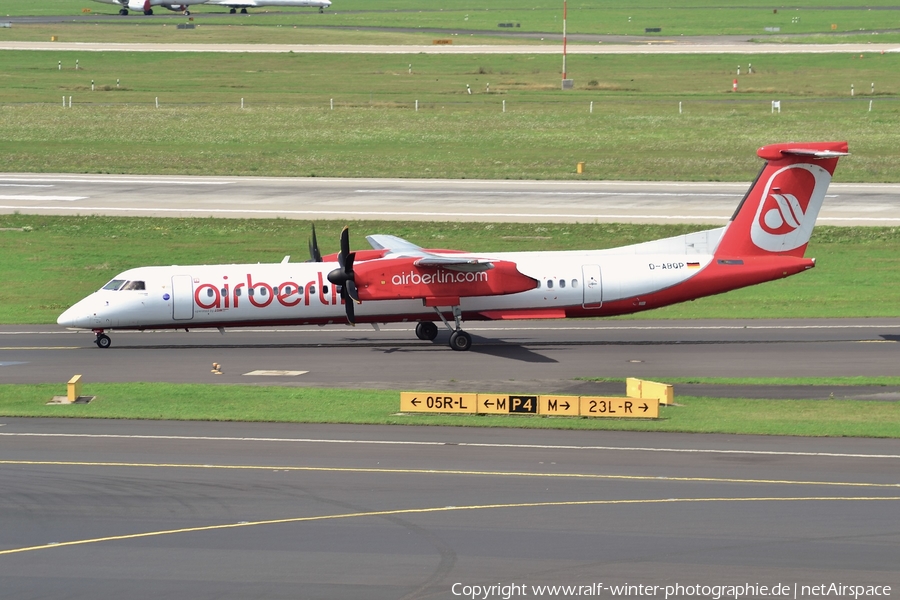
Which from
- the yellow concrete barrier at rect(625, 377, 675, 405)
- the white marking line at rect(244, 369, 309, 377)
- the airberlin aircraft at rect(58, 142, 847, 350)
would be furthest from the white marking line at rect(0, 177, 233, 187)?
the yellow concrete barrier at rect(625, 377, 675, 405)

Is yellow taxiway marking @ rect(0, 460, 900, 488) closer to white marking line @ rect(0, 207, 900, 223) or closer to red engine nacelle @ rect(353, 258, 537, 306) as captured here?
red engine nacelle @ rect(353, 258, 537, 306)

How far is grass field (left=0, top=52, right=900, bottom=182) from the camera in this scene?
248 feet

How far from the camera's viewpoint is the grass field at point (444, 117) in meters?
75.7

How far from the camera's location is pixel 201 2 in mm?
176875

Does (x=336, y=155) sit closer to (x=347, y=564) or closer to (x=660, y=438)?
(x=660, y=438)

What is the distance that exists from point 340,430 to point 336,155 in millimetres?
53646

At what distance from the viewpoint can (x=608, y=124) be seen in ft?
282

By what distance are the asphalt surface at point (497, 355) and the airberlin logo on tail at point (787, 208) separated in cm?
321

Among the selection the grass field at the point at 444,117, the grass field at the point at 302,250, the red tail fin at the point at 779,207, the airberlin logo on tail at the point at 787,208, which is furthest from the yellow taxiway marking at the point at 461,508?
the grass field at the point at 444,117

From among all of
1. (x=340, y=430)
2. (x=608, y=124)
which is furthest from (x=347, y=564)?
(x=608, y=124)

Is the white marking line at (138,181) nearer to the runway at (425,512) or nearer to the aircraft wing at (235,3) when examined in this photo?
the runway at (425,512)

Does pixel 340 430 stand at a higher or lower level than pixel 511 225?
lower

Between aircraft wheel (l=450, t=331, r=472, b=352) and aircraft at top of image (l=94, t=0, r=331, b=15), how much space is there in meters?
149

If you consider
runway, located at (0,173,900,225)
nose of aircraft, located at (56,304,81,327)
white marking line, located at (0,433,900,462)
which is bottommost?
white marking line, located at (0,433,900,462)
